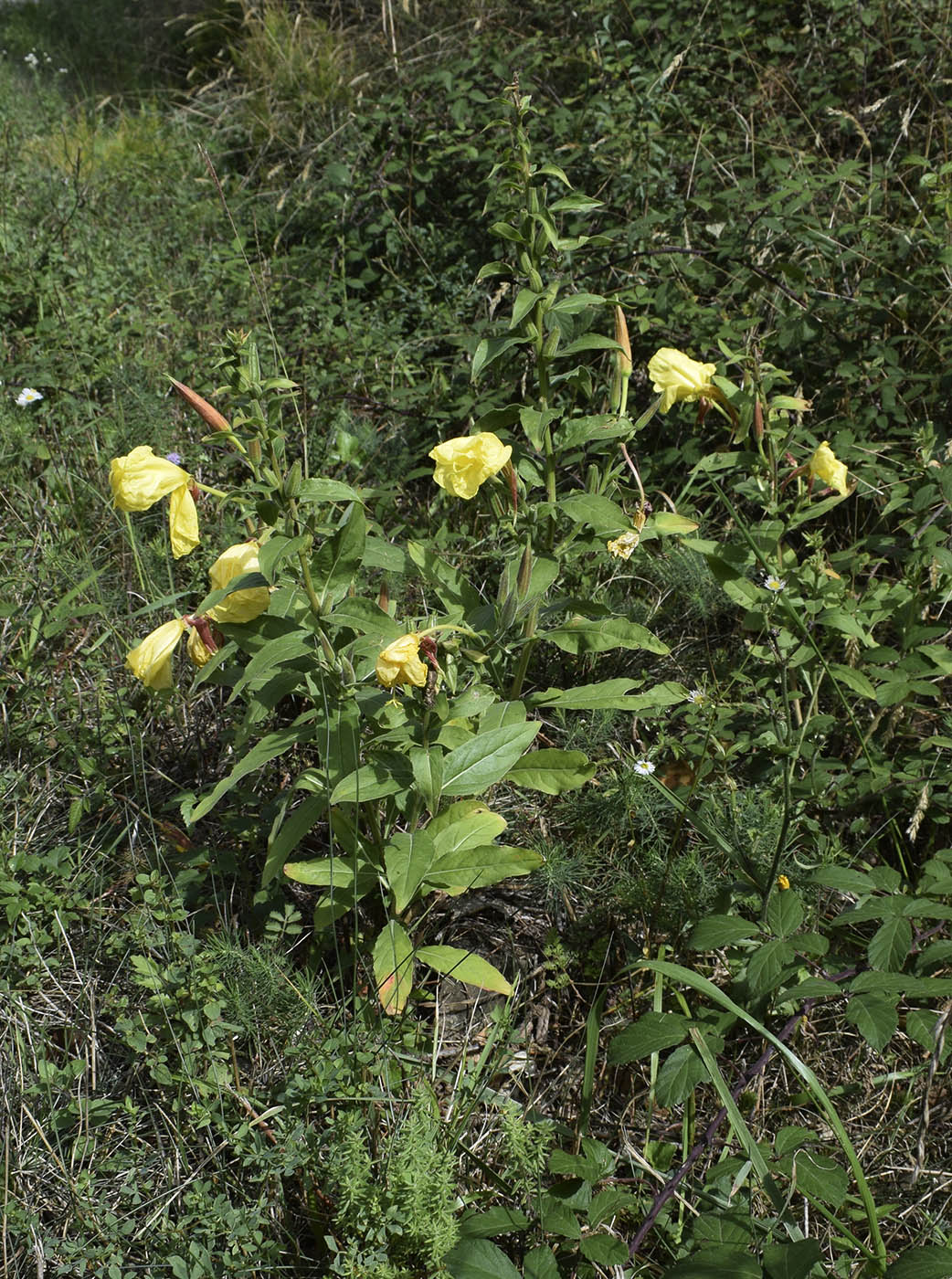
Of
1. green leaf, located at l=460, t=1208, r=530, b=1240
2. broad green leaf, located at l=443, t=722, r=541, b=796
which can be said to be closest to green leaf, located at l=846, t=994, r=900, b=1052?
green leaf, located at l=460, t=1208, r=530, b=1240

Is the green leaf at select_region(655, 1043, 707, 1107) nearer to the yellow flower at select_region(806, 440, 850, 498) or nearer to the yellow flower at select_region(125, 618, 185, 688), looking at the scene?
the yellow flower at select_region(125, 618, 185, 688)

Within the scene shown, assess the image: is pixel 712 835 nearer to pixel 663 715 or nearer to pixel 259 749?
pixel 663 715

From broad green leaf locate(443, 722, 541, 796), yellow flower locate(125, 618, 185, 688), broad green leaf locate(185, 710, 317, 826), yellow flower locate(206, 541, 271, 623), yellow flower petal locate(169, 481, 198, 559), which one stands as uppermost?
yellow flower petal locate(169, 481, 198, 559)

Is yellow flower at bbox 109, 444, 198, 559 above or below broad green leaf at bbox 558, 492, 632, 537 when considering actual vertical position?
above

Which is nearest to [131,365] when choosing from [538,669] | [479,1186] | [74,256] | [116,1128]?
[74,256]

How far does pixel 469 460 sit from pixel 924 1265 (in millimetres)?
1214

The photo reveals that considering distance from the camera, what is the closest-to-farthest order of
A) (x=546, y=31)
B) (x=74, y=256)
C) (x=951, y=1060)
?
(x=951, y=1060)
(x=74, y=256)
(x=546, y=31)

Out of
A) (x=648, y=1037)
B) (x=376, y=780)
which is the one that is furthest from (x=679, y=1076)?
(x=376, y=780)

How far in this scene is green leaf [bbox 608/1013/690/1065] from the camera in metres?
1.30

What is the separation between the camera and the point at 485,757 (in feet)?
5.34

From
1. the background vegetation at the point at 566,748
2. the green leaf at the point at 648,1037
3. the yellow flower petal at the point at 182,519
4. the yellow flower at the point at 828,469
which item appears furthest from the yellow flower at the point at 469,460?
the green leaf at the point at 648,1037

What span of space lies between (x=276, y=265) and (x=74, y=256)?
2.45 feet

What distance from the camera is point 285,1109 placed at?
5.06 feet

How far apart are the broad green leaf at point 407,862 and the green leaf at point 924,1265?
772 millimetres
